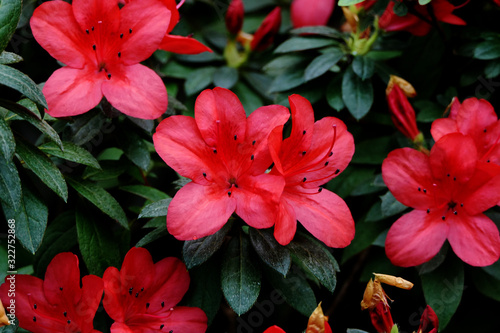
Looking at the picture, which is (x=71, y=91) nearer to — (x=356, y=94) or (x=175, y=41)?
(x=175, y=41)

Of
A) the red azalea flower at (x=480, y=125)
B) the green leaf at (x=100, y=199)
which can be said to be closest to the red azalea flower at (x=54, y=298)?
the green leaf at (x=100, y=199)

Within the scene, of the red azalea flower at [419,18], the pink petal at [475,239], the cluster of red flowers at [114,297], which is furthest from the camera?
the red azalea flower at [419,18]

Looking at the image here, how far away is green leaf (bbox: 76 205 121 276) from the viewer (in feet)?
3.91

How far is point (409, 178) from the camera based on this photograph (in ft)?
3.98

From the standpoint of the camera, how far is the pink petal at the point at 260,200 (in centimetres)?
97

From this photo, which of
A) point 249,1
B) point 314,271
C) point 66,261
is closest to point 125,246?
point 66,261

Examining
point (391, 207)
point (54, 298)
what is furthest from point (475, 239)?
point (54, 298)

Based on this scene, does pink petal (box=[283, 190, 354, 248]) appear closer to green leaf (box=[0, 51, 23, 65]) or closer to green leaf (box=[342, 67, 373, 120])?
green leaf (box=[342, 67, 373, 120])

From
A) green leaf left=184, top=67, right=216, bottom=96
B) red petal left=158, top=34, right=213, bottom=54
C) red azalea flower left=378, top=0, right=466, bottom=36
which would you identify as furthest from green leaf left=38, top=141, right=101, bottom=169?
red azalea flower left=378, top=0, right=466, bottom=36

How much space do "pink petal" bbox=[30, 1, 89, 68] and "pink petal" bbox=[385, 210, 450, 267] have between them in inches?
31.2

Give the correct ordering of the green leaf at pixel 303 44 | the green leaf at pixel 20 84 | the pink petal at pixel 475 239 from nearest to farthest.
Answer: the green leaf at pixel 20 84 → the pink petal at pixel 475 239 → the green leaf at pixel 303 44

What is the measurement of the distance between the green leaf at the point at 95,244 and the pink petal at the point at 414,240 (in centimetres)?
63

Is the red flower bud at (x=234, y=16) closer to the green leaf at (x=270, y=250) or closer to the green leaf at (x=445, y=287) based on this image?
the green leaf at (x=270, y=250)

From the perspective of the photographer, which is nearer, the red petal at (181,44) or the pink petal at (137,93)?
the pink petal at (137,93)
